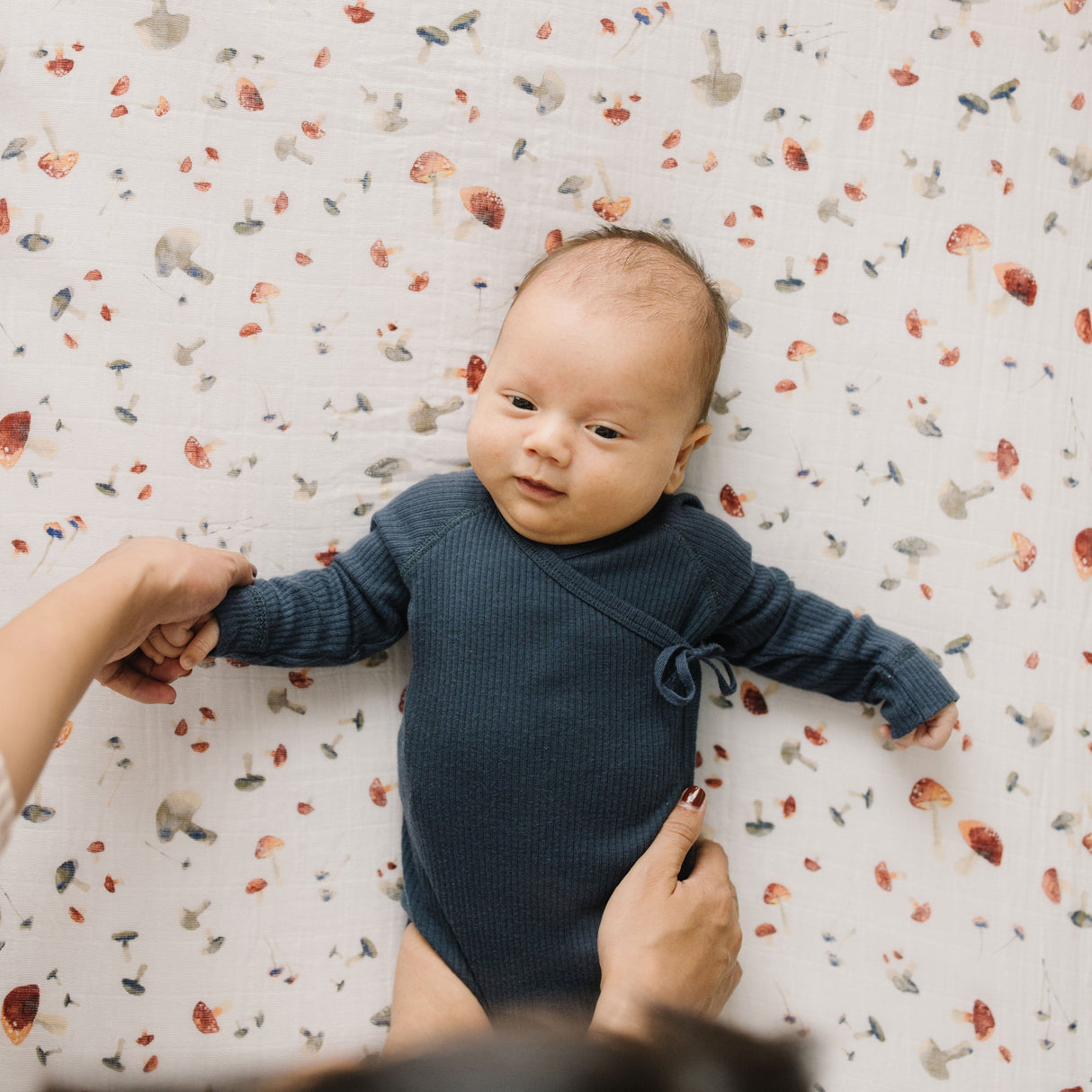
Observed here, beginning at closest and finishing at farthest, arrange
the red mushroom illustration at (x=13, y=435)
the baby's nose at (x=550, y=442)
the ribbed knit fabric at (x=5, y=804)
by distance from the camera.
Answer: the ribbed knit fabric at (x=5, y=804) → the baby's nose at (x=550, y=442) → the red mushroom illustration at (x=13, y=435)

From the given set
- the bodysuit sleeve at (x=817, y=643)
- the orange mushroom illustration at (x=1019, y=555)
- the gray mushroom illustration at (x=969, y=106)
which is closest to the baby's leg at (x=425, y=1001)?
the bodysuit sleeve at (x=817, y=643)

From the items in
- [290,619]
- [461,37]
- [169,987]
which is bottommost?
[169,987]

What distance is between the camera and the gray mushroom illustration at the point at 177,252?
1063 mm

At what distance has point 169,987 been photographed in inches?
42.4

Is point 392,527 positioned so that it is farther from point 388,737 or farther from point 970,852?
point 970,852

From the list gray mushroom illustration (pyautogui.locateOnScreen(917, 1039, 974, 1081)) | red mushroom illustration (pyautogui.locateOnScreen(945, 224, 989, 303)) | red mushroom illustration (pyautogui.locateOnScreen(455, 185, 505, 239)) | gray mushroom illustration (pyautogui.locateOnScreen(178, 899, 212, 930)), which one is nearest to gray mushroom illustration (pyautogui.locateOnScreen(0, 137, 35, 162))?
red mushroom illustration (pyautogui.locateOnScreen(455, 185, 505, 239))

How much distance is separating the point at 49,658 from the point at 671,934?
26.5 inches

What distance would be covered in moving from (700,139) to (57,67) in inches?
30.3

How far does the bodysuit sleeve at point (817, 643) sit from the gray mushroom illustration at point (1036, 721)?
0.48ft

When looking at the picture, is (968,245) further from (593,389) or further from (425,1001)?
(425,1001)

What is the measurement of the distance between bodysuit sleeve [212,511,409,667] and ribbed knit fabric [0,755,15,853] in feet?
1.26

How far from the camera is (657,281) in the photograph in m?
0.99

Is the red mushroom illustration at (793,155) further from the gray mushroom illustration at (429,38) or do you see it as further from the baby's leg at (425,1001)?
the baby's leg at (425,1001)

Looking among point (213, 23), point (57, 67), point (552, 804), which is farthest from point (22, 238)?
point (552, 804)
